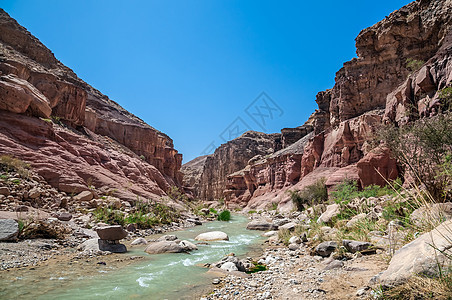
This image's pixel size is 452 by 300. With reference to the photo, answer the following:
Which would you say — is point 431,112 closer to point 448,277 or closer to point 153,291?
point 448,277

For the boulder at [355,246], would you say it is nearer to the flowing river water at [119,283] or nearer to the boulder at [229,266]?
the boulder at [229,266]

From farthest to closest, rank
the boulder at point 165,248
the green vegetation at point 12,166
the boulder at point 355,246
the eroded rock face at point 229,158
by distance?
the eroded rock face at point 229,158 < the green vegetation at point 12,166 < the boulder at point 165,248 < the boulder at point 355,246

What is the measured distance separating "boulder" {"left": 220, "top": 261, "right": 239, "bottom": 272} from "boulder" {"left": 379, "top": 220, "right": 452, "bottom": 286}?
11.4 feet

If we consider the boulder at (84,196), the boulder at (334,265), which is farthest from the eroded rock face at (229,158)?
the boulder at (334,265)

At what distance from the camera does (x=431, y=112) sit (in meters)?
14.4

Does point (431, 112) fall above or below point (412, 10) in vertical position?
below

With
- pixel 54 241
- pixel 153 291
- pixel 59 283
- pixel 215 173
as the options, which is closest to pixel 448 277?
pixel 153 291

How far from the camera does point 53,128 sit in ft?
51.5

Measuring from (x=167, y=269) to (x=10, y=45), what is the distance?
34.2m

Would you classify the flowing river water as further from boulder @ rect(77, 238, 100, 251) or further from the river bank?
boulder @ rect(77, 238, 100, 251)

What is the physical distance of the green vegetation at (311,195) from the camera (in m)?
23.5

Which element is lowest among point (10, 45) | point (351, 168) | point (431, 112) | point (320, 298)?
point (320, 298)

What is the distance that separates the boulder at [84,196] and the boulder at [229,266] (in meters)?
9.06

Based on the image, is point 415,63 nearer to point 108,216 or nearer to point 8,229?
point 108,216
